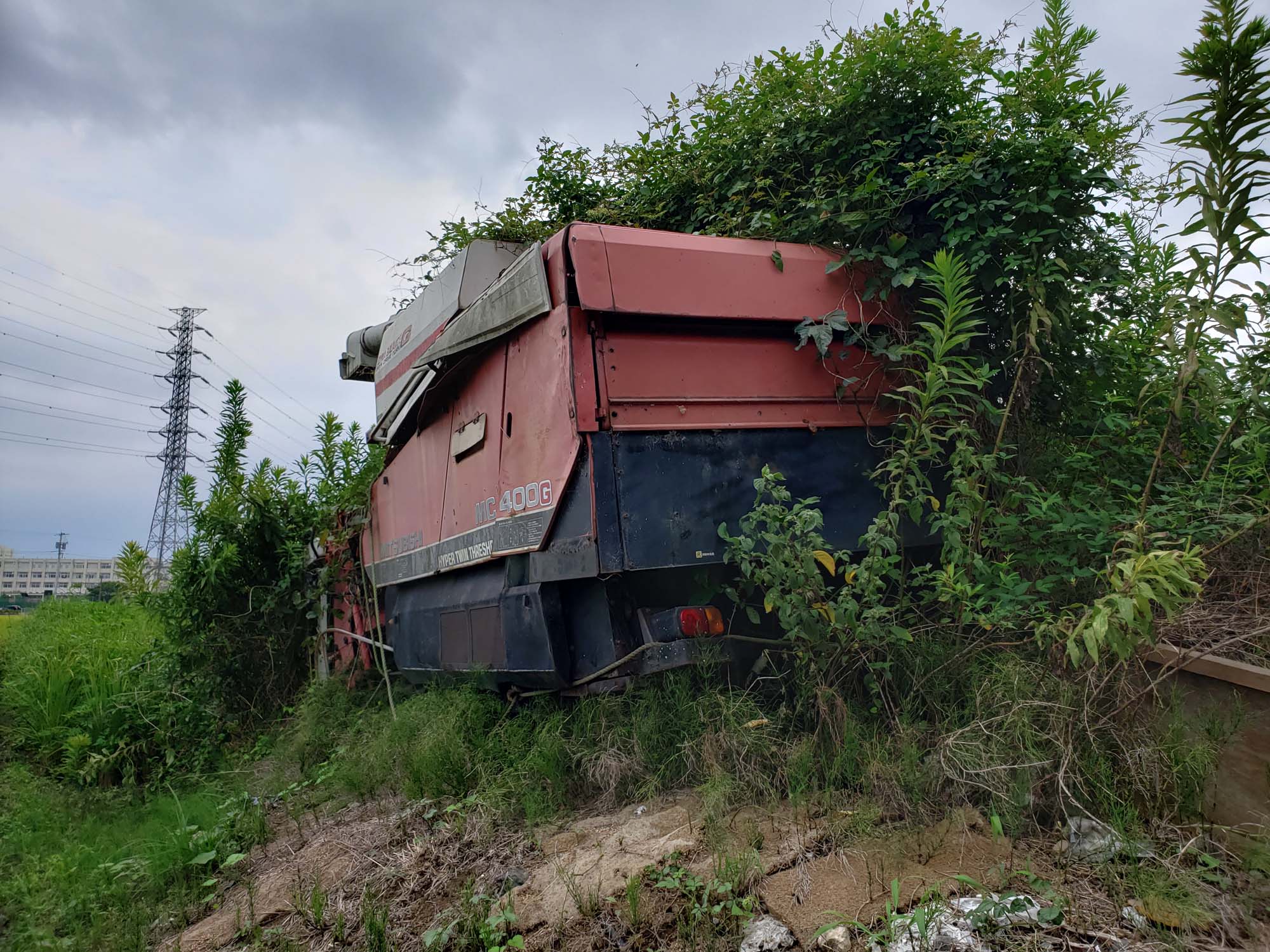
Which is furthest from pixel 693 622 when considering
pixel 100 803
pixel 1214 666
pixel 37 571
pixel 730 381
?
pixel 37 571

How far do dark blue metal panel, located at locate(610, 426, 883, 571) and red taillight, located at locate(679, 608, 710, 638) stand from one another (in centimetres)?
22

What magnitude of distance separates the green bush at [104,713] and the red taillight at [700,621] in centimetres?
442

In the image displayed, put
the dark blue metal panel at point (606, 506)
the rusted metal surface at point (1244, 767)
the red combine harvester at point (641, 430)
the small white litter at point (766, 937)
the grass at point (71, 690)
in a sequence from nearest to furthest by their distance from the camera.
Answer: the small white litter at point (766, 937)
the rusted metal surface at point (1244, 767)
the dark blue metal panel at point (606, 506)
the red combine harvester at point (641, 430)
the grass at point (71, 690)

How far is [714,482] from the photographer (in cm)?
351

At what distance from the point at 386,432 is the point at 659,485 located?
3.08 metres

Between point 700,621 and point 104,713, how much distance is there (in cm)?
556

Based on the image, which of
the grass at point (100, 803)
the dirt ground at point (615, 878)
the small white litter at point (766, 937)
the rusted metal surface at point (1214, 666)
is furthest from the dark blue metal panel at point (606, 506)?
the grass at point (100, 803)

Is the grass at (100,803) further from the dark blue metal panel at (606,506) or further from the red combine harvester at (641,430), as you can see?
the dark blue metal panel at (606,506)

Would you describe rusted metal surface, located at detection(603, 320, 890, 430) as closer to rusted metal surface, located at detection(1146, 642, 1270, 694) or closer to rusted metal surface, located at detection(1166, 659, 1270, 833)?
rusted metal surface, located at detection(1146, 642, 1270, 694)

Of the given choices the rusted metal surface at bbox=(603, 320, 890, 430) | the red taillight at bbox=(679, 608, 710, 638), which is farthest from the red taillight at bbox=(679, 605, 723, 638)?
the rusted metal surface at bbox=(603, 320, 890, 430)

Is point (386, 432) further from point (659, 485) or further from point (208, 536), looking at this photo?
point (659, 485)

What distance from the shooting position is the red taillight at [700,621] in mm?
3457

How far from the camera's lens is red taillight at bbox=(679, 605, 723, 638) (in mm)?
3457

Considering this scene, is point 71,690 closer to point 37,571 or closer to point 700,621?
point 700,621
